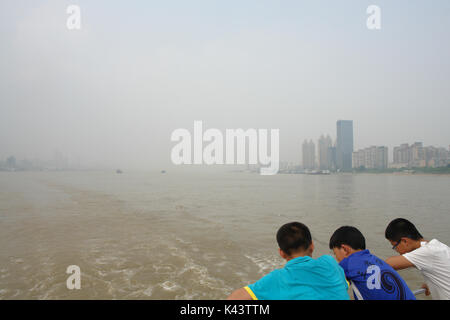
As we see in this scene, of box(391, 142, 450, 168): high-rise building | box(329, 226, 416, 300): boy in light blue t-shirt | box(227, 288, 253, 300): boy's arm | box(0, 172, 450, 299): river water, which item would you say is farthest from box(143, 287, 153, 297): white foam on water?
box(391, 142, 450, 168): high-rise building

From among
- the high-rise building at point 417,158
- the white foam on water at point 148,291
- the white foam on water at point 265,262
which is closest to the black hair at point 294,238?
the white foam on water at point 148,291

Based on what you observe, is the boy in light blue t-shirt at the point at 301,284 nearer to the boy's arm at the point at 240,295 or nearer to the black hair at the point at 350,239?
the boy's arm at the point at 240,295

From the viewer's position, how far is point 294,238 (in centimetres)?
181

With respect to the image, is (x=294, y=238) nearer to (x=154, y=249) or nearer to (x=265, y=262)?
(x=265, y=262)

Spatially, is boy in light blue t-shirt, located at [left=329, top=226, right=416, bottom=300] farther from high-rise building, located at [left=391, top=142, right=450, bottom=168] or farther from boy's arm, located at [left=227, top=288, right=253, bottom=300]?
high-rise building, located at [left=391, top=142, right=450, bottom=168]

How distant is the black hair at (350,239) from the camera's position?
1941mm

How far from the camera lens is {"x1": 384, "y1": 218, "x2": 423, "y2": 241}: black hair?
223 centimetres

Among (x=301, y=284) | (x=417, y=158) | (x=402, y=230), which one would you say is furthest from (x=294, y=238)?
(x=417, y=158)

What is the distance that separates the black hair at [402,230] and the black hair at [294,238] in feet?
2.97

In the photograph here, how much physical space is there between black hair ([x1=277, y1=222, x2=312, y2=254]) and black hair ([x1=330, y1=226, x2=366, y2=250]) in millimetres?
349

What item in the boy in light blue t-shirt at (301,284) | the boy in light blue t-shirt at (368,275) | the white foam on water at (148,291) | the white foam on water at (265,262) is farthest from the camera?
the white foam on water at (265,262)

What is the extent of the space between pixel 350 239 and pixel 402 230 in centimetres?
65

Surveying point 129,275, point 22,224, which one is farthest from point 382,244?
point 22,224
